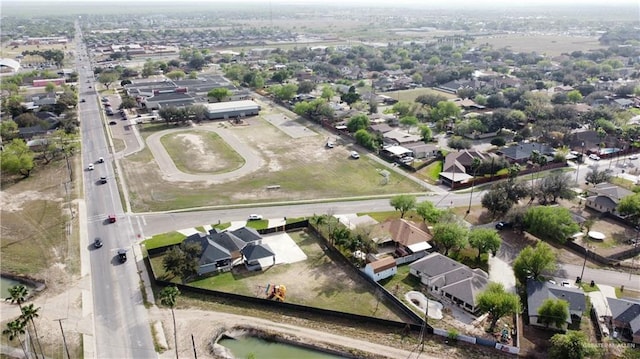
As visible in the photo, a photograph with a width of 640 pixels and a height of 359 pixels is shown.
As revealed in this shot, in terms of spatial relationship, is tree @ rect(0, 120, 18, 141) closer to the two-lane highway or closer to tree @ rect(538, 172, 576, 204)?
the two-lane highway

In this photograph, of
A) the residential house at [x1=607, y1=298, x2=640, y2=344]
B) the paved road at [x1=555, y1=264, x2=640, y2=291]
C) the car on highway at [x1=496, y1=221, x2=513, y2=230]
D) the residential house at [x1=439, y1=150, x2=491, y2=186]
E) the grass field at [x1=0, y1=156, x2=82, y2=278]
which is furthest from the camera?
the residential house at [x1=439, y1=150, x2=491, y2=186]

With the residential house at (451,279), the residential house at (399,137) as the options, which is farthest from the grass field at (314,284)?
the residential house at (399,137)

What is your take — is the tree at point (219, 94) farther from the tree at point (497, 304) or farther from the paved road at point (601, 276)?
the tree at point (497, 304)

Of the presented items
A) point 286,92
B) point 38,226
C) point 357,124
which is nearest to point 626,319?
point 357,124

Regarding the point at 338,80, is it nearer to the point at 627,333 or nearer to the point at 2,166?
the point at 2,166

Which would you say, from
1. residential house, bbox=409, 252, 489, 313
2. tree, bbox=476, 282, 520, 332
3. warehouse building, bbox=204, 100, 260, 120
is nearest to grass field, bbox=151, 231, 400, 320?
residential house, bbox=409, 252, 489, 313

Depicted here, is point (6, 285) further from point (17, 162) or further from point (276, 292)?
point (17, 162)
